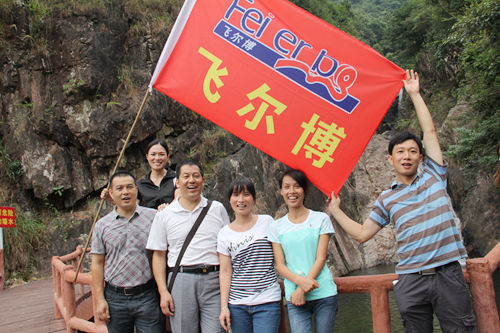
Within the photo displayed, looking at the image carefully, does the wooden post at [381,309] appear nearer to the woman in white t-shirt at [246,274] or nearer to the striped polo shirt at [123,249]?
the woman in white t-shirt at [246,274]

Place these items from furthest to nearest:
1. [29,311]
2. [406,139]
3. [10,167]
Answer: [10,167]
[29,311]
[406,139]

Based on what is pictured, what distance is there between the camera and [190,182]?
2816 millimetres

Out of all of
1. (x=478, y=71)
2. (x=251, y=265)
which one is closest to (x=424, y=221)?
(x=251, y=265)

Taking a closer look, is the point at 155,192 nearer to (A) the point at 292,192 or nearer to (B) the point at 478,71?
(A) the point at 292,192

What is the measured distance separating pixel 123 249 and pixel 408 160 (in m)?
2.08

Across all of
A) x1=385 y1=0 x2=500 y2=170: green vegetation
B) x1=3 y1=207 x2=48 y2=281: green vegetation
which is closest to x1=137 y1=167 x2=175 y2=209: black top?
x1=3 y1=207 x2=48 y2=281: green vegetation

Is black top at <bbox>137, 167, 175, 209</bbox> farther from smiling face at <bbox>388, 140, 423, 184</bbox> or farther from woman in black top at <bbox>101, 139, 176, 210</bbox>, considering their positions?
smiling face at <bbox>388, 140, 423, 184</bbox>

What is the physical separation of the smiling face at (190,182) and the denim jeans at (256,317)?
2.64 ft

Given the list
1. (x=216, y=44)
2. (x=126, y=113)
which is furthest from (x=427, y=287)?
(x=126, y=113)

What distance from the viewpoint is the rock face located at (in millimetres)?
12031

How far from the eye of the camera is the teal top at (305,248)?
97.3 inches

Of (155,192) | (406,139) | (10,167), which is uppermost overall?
(406,139)

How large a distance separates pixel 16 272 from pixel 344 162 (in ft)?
33.6

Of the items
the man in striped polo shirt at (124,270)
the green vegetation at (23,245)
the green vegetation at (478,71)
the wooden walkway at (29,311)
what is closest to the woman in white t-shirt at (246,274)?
the man in striped polo shirt at (124,270)
